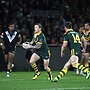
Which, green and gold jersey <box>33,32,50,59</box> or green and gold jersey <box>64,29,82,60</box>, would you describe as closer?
green and gold jersey <box>64,29,82,60</box>

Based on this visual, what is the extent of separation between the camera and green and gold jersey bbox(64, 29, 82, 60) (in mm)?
18125

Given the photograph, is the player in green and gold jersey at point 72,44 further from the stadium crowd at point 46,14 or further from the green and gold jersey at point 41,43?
the stadium crowd at point 46,14

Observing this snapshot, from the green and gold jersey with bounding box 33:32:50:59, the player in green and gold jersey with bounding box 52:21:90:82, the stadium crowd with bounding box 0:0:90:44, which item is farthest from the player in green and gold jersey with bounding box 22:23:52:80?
the stadium crowd with bounding box 0:0:90:44

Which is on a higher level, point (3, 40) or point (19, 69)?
point (3, 40)

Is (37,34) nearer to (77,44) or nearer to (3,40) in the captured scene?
(77,44)

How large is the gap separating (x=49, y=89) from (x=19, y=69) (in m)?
12.3

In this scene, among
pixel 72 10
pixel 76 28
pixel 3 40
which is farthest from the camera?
pixel 72 10

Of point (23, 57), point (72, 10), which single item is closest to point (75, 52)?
point (23, 57)

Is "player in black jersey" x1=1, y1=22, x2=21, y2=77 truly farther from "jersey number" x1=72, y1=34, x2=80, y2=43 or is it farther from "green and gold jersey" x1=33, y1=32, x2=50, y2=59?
"jersey number" x1=72, y1=34, x2=80, y2=43

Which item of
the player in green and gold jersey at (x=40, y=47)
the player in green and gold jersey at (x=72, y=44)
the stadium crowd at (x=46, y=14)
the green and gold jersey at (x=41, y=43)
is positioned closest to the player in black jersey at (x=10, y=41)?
the player in green and gold jersey at (x=40, y=47)

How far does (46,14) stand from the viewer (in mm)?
33188

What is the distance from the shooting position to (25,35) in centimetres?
2956

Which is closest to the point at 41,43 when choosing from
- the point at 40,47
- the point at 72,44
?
the point at 40,47

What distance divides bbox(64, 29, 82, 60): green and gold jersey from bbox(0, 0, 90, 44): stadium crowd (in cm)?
1074
